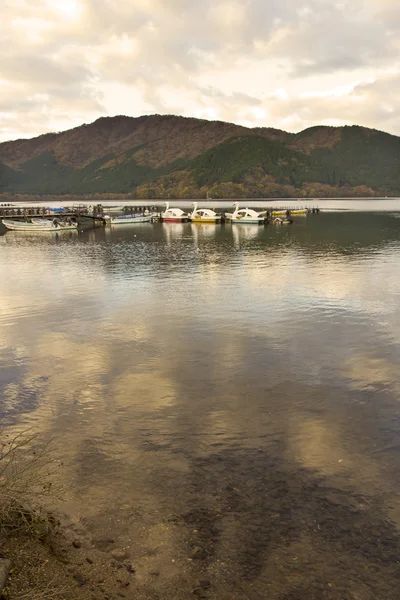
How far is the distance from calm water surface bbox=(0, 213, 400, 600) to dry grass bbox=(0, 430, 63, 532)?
1.48 feet

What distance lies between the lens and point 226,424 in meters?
13.3

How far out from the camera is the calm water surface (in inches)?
324

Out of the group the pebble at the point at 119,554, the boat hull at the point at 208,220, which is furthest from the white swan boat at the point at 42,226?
the pebble at the point at 119,554

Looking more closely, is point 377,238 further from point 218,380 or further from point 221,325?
point 218,380

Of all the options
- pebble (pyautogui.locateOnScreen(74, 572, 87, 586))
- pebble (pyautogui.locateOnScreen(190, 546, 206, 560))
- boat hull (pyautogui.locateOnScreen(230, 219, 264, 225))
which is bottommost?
pebble (pyautogui.locateOnScreen(190, 546, 206, 560))

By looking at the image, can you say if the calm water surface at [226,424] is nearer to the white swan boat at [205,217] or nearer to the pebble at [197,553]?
the pebble at [197,553]

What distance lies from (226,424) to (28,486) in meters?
6.30

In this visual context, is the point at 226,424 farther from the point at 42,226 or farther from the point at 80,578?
the point at 42,226

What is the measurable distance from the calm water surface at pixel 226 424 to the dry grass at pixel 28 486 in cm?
45

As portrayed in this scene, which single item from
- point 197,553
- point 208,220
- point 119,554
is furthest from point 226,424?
point 208,220

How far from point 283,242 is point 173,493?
57.5 meters

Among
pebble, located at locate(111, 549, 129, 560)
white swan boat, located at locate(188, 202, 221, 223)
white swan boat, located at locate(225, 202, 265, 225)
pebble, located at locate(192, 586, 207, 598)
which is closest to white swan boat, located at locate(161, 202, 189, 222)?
white swan boat, located at locate(188, 202, 221, 223)

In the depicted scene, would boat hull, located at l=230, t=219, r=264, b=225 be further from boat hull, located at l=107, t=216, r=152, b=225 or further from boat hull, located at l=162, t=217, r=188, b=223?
boat hull, located at l=107, t=216, r=152, b=225

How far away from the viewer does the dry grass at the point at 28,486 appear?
325 inches
